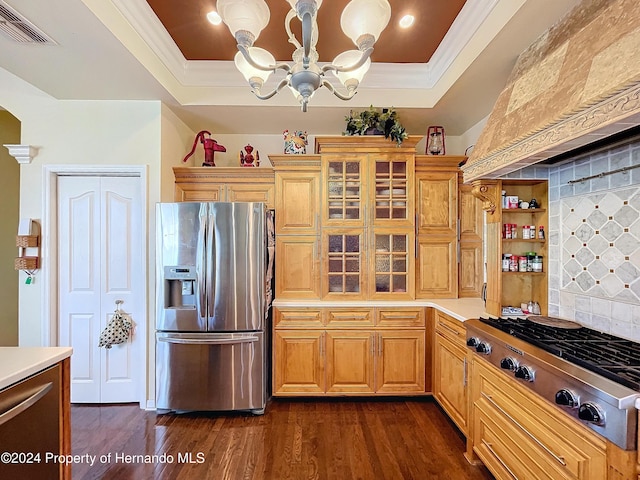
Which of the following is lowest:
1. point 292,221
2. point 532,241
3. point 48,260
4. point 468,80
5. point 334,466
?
point 334,466

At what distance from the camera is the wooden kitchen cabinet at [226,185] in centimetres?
302

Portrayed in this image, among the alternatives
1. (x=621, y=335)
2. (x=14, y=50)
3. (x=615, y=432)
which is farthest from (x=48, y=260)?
(x=621, y=335)

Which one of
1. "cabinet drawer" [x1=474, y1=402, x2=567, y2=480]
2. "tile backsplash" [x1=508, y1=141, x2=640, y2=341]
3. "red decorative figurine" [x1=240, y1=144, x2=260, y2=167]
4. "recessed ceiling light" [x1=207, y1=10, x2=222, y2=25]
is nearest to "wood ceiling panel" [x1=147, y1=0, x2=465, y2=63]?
"recessed ceiling light" [x1=207, y1=10, x2=222, y2=25]

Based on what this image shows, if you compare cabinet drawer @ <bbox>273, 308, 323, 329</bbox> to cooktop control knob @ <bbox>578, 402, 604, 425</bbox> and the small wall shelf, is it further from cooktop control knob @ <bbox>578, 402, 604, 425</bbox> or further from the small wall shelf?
the small wall shelf

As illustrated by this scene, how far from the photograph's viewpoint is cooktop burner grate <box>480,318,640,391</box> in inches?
45.2

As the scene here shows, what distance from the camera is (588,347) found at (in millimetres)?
1437

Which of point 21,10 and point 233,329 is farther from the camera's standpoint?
point 233,329

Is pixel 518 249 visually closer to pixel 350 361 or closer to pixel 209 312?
pixel 350 361

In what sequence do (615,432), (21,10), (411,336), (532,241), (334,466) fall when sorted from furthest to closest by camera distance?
(411,336), (532,241), (334,466), (21,10), (615,432)

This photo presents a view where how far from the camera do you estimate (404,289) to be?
2.83 meters

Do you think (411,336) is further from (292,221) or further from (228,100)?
(228,100)

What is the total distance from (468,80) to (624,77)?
1.38m

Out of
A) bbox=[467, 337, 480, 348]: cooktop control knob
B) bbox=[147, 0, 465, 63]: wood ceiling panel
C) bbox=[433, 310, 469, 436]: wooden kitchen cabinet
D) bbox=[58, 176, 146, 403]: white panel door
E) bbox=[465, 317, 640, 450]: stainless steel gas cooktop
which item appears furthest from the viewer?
bbox=[58, 176, 146, 403]: white panel door

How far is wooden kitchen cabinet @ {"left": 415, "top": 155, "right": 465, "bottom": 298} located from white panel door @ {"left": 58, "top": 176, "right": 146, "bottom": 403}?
8.70 feet
